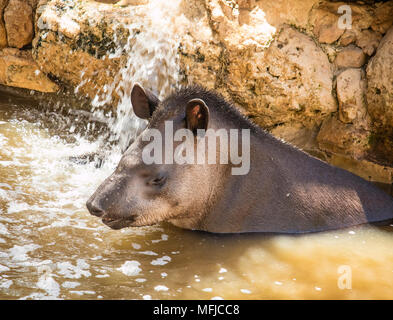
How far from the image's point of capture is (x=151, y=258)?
12.4 ft

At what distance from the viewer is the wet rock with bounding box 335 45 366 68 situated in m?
5.67

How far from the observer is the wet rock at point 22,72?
7262mm

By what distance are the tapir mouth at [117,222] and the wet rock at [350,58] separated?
126 inches

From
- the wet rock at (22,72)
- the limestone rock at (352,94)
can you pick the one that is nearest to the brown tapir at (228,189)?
the limestone rock at (352,94)

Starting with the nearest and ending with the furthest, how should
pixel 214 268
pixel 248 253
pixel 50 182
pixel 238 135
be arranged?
pixel 214 268 → pixel 248 253 → pixel 238 135 → pixel 50 182

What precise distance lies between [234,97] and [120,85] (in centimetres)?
144

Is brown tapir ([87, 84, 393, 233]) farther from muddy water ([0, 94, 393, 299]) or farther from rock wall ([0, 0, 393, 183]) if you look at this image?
rock wall ([0, 0, 393, 183])

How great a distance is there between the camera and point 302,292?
3.48 metres

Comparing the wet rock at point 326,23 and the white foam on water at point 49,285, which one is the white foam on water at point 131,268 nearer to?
the white foam on water at point 49,285

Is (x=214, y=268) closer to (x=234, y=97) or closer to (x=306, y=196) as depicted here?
(x=306, y=196)

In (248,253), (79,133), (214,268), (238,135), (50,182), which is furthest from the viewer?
(79,133)

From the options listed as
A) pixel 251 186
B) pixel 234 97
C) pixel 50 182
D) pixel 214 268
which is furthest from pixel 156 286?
pixel 234 97

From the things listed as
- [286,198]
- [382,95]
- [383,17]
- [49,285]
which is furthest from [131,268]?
[383,17]

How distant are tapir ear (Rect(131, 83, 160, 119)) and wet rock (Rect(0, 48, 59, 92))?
3.16m
